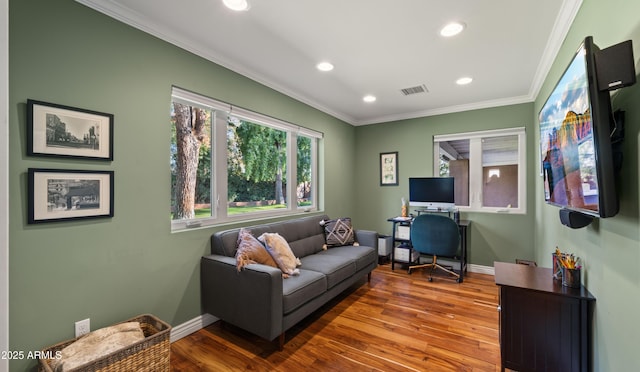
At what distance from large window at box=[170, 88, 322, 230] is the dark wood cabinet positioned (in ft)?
8.03

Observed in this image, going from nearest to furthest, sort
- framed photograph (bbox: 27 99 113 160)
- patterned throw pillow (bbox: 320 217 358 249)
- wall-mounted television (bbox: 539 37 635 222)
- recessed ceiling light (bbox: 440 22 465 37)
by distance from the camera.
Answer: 1. wall-mounted television (bbox: 539 37 635 222)
2. framed photograph (bbox: 27 99 113 160)
3. recessed ceiling light (bbox: 440 22 465 37)
4. patterned throw pillow (bbox: 320 217 358 249)

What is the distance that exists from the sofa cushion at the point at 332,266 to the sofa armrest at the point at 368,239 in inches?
26.6

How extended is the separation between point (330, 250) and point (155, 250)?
6.59 ft

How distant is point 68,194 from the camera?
1699 millimetres

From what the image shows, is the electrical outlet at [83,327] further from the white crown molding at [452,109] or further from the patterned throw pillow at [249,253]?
the white crown molding at [452,109]

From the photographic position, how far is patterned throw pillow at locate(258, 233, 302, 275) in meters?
2.50

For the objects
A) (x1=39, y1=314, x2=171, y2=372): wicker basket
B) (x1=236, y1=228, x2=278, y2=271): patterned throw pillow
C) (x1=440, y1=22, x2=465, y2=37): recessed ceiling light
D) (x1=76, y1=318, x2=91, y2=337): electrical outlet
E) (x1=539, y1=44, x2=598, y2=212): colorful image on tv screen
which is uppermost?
(x1=440, y1=22, x2=465, y2=37): recessed ceiling light

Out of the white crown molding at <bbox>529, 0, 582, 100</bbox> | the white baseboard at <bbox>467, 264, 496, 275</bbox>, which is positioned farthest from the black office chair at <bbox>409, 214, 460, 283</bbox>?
the white crown molding at <bbox>529, 0, 582, 100</bbox>

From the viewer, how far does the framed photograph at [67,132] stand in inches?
61.9

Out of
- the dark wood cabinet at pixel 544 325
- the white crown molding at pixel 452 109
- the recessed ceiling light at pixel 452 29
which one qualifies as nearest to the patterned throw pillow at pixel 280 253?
the dark wood cabinet at pixel 544 325

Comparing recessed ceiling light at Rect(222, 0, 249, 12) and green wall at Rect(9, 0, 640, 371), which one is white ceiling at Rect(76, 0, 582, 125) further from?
green wall at Rect(9, 0, 640, 371)

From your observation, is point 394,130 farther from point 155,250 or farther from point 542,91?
point 155,250

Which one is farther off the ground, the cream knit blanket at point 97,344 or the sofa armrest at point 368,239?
the sofa armrest at point 368,239

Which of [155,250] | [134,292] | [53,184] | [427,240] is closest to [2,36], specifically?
[53,184]
